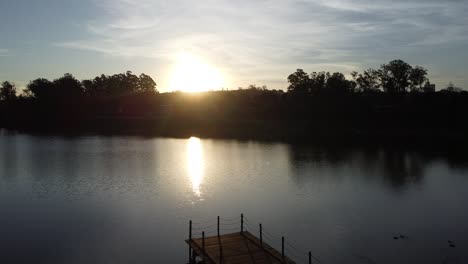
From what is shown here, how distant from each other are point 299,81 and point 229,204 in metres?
128

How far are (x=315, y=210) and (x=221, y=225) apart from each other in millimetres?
10047

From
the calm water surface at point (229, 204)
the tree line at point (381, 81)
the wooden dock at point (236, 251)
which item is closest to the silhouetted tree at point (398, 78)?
the tree line at point (381, 81)

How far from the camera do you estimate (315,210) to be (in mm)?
38688

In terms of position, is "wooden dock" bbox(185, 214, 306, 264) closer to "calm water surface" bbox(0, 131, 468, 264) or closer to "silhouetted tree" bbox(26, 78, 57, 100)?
"calm water surface" bbox(0, 131, 468, 264)

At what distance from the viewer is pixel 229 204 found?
134 ft

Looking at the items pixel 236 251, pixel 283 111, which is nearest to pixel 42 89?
pixel 283 111

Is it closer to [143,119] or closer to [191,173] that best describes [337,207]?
[191,173]

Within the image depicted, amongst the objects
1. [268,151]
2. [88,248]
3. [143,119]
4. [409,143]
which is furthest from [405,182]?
[143,119]

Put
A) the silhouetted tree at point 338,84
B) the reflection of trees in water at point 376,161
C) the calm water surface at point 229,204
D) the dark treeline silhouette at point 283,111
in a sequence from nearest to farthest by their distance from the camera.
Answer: the calm water surface at point 229,204, the reflection of trees in water at point 376,161, the dark treeline silhouette at point 283,111, the silhouetted tree at point 338,84

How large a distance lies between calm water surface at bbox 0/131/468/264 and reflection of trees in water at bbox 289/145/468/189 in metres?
0.28

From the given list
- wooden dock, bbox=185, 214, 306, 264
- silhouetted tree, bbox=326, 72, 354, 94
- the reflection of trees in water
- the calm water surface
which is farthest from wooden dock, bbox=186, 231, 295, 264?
silhouetted tree, bbox=326, 72, 354, 94

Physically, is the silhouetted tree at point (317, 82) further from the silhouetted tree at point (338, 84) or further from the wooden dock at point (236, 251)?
the wooden dock at point (236, 251)

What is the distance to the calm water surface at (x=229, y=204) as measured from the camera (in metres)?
29.0

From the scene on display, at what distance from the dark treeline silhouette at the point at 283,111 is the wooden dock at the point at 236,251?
8240 centimetres
